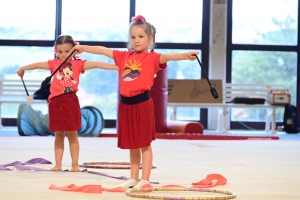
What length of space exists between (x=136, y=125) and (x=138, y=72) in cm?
25

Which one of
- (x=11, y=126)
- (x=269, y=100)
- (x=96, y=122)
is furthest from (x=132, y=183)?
(x=11, y=126)

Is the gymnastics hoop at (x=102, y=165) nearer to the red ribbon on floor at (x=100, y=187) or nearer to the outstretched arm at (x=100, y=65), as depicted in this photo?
the outstretched arm at (x=100, y=65)

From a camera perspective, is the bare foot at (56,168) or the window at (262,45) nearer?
the bare foot at (56,168)

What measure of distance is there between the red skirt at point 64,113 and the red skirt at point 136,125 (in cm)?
67

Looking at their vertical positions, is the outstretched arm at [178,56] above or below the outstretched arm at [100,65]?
above

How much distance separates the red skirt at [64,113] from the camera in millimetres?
3381

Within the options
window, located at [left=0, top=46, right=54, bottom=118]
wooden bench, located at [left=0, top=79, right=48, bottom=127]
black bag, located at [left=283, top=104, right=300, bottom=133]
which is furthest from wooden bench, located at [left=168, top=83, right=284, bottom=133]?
window, located at [left=0, top=46, right=54, bottom=118]

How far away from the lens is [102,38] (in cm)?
1074

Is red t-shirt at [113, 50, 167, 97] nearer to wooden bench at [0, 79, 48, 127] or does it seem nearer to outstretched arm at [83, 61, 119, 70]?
outstretched arm at [83, 61, 119, 70]

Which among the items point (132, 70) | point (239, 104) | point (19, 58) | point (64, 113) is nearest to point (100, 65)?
point (64, 113)

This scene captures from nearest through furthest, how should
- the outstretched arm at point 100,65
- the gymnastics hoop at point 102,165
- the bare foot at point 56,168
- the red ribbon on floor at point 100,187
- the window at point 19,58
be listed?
the red ribbon on floor at point 100,187
the outstretched arm at point 100,65
the bare foot at point 56,168
the gymnastics hoop at point 102,165
the window at point 19,58

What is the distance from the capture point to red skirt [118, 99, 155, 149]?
9.02 ft

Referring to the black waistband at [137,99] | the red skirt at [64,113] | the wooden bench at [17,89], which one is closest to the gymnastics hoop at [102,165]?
the red skirt at [64,113]

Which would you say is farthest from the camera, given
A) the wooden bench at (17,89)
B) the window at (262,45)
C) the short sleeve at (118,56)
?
the window at (262,45)
